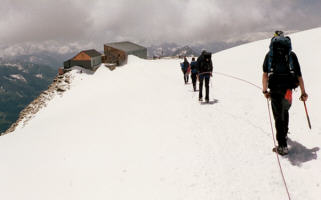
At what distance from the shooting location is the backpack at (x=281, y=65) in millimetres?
5633

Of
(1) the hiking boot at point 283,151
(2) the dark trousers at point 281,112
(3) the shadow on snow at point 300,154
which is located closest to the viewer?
(3) the shadow on snow at point 300,154

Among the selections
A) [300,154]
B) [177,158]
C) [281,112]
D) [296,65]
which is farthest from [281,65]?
[177,158]

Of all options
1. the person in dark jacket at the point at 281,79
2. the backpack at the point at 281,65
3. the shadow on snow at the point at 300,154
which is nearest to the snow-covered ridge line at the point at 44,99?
the person in dark jacket at the point at 281,79

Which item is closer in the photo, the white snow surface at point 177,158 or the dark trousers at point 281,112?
the white snow surface at point 177,158

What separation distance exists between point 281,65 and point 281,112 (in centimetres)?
138

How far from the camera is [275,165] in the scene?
577 cm

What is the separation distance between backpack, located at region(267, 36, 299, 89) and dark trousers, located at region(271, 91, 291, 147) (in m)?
0.28

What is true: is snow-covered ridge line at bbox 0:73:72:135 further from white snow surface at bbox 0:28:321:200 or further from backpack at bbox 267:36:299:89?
backpack at bbox 267:36:299:89

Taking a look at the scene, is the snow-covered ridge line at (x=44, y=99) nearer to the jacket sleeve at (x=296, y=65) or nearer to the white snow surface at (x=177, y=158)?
the white snow surface at (x=177, y=158)

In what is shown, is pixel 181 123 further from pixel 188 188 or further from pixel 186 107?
pixel 188 188

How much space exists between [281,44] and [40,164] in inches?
399

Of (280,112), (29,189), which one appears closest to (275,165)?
(280,112)

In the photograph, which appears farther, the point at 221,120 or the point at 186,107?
the point at 186,107

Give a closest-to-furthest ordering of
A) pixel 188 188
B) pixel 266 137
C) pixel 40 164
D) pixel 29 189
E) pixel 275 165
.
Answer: pixel 188 188 → pixel 275 165 → pixel 29 189 → pixel 266 137 → pixel 40 164
